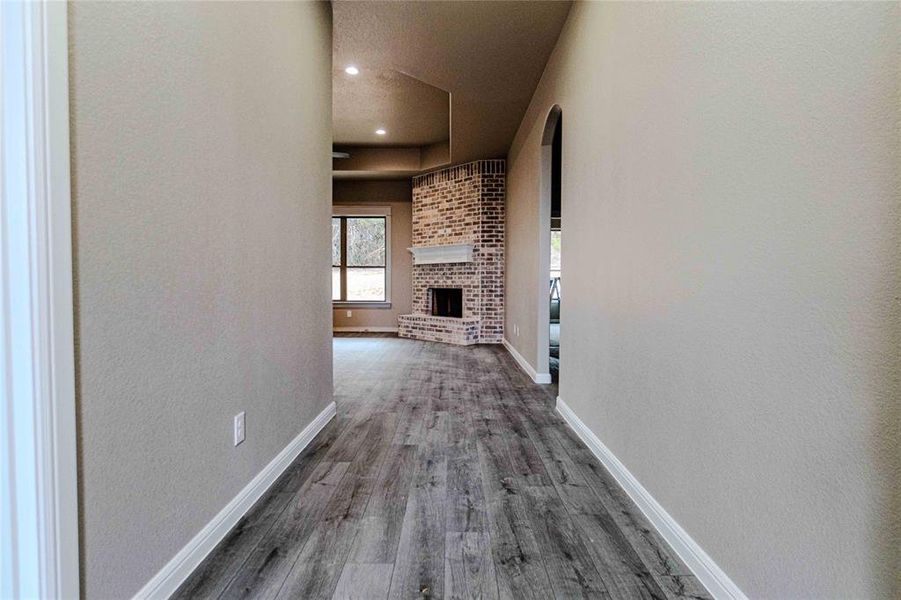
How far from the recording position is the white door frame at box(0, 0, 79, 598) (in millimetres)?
828

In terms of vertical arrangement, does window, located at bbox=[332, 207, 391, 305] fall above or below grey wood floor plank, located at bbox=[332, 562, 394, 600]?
above

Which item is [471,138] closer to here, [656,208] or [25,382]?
[656,208]

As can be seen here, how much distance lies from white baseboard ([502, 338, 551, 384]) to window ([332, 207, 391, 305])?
11.1 feet

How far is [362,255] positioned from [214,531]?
7.06 meters

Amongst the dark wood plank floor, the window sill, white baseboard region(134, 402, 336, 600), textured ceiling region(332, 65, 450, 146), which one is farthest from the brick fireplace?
white baseboard region(134, 402, 336, 600)

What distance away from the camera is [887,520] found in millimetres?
786

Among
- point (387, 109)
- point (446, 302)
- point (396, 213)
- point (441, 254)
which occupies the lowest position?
point (446, 302)

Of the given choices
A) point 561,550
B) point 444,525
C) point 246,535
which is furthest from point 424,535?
point 246,535

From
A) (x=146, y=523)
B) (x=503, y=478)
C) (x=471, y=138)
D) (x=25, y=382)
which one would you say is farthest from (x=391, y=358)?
(x=25, y=382)

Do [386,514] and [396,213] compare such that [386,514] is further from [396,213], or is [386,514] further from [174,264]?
[396,213]

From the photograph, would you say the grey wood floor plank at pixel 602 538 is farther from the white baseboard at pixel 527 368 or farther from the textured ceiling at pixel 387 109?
the textured ceiling at pixel 387 109

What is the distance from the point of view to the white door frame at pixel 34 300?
83cm

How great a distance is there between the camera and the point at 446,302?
24.9ft

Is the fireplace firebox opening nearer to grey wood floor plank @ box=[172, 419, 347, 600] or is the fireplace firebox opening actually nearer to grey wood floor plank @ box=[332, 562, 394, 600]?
grey wood floor plank @ box=[172, 419, 347, 600]
